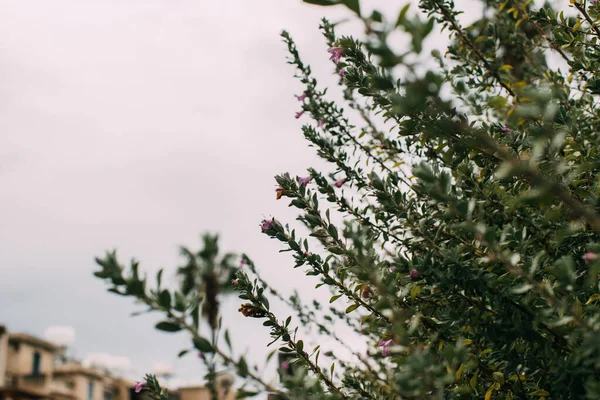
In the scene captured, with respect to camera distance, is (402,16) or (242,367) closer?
(402,16)

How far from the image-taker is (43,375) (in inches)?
1610

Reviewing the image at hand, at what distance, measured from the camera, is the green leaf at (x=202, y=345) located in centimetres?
143

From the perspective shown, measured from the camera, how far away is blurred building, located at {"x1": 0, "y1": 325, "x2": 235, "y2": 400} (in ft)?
128

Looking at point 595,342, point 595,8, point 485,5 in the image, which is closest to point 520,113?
point 595,342

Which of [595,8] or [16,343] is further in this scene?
[16,343]

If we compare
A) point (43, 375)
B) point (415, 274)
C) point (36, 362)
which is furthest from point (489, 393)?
point (36, 362)

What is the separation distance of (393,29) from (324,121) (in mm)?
2388

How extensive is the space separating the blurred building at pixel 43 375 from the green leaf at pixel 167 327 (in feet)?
123

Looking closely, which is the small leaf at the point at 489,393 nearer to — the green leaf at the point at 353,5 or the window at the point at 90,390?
the green leaf at the point at 353,5

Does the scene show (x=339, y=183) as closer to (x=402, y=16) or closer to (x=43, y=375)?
(x=402, y=16)

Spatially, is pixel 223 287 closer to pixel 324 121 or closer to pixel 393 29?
pixel 324 121

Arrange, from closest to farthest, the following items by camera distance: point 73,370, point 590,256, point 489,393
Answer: point 590,256 → point 489,393 → point 73,370

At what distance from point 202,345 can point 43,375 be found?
4557 centimetres

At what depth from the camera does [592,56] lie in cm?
284
